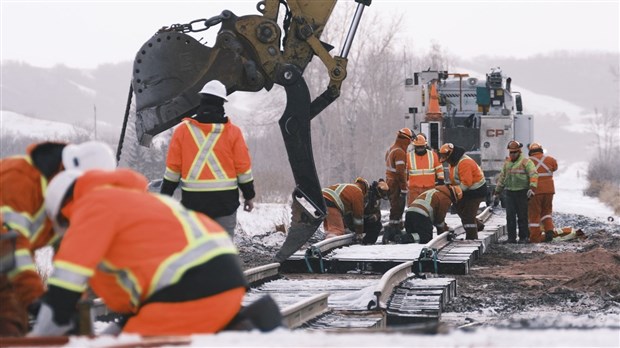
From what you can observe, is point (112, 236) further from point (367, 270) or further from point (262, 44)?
point (367, 270)

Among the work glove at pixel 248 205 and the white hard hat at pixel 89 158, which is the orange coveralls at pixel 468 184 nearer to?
the work glove at pixel 248 205

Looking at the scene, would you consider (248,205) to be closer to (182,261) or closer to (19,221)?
(19,221)

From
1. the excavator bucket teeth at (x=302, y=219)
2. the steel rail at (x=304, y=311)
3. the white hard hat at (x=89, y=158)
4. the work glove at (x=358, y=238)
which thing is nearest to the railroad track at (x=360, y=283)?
the steel rail at (x=304, y=311)

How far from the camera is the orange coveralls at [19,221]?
4.82m

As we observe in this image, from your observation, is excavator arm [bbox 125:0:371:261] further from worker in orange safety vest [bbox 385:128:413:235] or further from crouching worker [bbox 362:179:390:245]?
worker in orange safety vest [bbox 385:128:413:235]

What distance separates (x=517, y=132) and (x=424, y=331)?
21700mm

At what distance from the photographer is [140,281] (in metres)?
4.21

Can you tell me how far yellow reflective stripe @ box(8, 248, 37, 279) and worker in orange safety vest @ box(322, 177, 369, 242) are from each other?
33.1 feet

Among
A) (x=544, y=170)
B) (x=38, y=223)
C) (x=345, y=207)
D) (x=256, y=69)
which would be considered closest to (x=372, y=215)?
(x=345, y=207)

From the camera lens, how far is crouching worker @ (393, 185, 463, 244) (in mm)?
14820

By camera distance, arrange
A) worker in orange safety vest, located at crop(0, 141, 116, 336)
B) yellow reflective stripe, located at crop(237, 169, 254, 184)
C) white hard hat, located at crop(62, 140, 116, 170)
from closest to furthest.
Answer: white hard hat, located at crop(62, 140, 116, 170) < worker in orange safety vest, located at crop(0, 141, 116, 336) < yellow reflective stripe, located at crop(237, 169, 254, 184)

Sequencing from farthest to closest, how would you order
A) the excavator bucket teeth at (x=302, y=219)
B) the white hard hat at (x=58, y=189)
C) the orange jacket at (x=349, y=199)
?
the orange jacket at (x=349, y=199), the excavator bucket teeth at (x=302, y=219), the white hard hat at (x=58, y=189)

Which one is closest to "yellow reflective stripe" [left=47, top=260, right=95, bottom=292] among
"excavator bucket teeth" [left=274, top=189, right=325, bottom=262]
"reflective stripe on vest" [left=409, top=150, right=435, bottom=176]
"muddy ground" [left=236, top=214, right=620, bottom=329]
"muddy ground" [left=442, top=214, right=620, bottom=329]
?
"muddy ground" [left=236, top=214, right=620, bottom=329]

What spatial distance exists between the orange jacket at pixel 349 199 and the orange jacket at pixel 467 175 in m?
1.67
